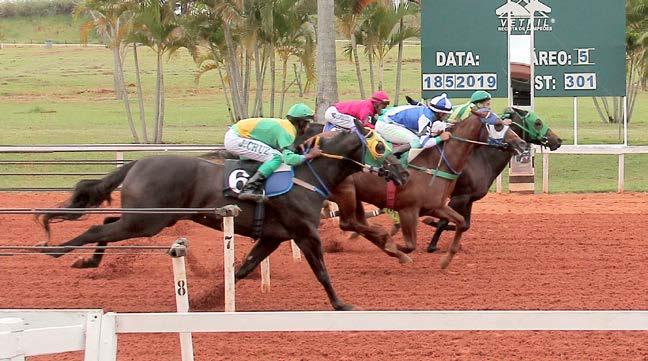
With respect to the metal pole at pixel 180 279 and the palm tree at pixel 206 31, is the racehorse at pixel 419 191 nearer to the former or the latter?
the metal pole at pixel 180 279

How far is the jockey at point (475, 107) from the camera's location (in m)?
11.8

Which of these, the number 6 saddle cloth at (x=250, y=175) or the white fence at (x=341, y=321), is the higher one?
the number 6 saddle cloth at (x=250, y=175)

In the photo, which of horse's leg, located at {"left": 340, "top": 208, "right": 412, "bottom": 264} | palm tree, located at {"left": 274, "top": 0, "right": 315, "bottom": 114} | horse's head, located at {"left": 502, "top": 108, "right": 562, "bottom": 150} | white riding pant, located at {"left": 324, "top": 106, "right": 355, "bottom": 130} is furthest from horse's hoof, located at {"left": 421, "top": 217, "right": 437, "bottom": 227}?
palm tree, located at {"left": 274, "top": 0, "right": 315, "bottom": 114}

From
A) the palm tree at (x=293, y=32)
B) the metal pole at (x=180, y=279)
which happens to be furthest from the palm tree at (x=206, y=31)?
the metal pole at (x=180, y=279)

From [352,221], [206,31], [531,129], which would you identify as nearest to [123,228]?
[352,221]

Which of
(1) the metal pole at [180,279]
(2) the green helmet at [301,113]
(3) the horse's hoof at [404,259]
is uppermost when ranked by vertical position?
(2) the green helmet at [301,113]

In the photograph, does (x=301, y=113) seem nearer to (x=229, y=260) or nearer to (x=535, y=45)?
(x=229, y=260)

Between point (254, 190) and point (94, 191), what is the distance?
155 centimetres

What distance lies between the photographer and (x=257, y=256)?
945 cm

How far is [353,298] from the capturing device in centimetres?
966

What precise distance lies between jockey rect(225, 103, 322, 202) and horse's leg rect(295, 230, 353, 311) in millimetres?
528

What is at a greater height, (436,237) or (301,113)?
(301,113)

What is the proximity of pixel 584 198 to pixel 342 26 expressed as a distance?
25.3 ft

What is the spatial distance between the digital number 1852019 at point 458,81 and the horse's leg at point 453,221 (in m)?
6.66
